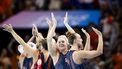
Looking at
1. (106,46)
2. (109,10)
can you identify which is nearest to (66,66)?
(106,46)

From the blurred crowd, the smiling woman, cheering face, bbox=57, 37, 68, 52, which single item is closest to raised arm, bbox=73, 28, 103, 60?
cheering face, bbox=57, 37, 68, 52

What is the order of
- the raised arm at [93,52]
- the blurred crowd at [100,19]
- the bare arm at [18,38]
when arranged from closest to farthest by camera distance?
1. the raised arm at [93,52]
2. the bare arm at [18,38]
3. the blurred crowd at [100,19]

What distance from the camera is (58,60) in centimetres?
1386

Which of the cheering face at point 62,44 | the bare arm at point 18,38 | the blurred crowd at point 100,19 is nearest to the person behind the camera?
the cheering face at point 62,44

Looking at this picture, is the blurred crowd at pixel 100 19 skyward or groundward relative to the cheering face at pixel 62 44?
groundward

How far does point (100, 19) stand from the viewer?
882 inches

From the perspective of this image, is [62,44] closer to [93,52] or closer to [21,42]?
[93,52]

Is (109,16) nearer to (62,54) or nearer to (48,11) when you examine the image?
(48,11)

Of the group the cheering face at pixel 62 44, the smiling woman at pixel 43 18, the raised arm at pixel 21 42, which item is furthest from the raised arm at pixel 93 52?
the smiling woman at pixel 43 18

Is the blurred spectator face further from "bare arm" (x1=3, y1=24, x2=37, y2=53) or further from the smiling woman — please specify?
the smiling woman

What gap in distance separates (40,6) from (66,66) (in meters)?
10.2

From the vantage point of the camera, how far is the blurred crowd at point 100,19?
2038 centimetres

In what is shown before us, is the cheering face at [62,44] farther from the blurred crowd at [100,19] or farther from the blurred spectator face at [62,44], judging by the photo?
the blurred crowd at [100,19]

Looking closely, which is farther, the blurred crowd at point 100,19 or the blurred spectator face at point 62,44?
the blurred crowd at point 100,19
